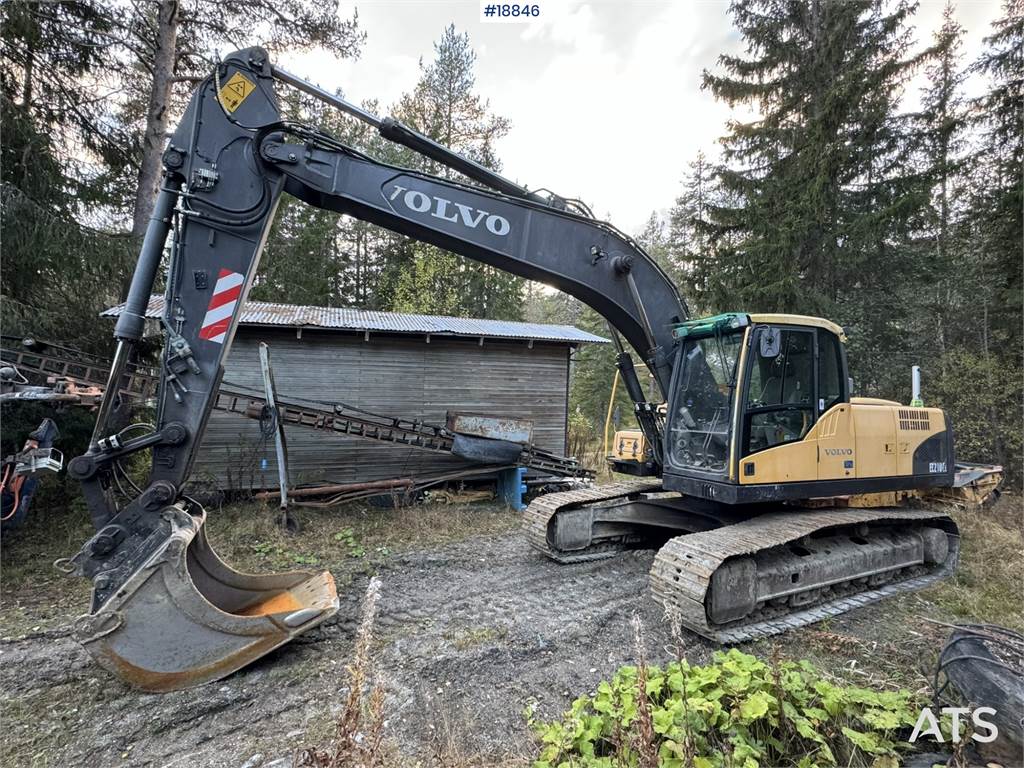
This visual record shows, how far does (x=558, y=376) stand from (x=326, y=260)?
10.8 metres

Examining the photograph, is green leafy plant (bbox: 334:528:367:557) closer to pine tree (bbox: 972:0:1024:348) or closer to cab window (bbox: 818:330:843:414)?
cab window (bbox: 818:330:843:414)

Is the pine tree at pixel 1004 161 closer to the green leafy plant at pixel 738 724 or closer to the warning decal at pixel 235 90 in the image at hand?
the green leafy plant at pixel 738 724

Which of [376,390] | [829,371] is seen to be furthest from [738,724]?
[376,390]

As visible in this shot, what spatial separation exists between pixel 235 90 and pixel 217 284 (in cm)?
141

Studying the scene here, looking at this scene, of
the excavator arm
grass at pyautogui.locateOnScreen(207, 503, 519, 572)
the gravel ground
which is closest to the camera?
the gravel ground

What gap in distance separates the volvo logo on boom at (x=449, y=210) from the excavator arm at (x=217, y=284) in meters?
0.01

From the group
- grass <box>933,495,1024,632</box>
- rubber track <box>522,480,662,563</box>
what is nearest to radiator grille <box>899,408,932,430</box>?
grass <box>933,495,1024,632</box>

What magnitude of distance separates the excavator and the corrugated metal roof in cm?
375

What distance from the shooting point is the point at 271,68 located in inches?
147

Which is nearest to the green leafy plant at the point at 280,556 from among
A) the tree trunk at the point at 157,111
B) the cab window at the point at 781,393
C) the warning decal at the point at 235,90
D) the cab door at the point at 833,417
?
the warning decal at the point at 235,90

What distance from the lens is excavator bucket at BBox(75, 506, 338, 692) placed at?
2.82 meters

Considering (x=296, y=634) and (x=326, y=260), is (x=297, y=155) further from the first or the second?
(x=326, y=260)

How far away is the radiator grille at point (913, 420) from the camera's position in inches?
201

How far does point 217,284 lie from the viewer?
355cm
